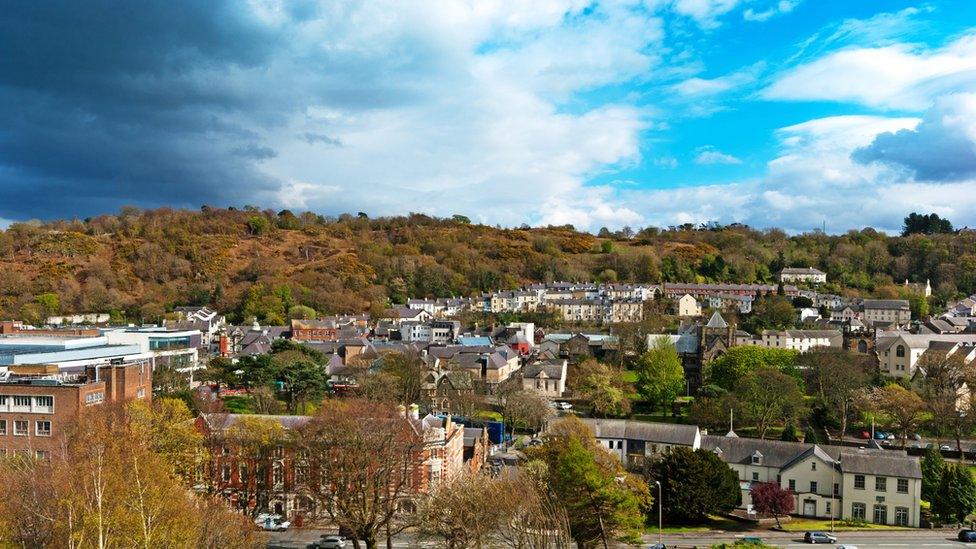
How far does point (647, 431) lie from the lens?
145 feet

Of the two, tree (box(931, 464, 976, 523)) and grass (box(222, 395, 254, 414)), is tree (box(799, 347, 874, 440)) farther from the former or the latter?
grass (box(222, 395, 254, 414))

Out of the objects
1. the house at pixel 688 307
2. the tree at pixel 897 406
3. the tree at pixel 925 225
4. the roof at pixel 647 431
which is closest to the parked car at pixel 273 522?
the roof at pixel 647 431

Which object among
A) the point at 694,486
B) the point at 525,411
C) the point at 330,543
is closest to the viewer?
the point at 330,543

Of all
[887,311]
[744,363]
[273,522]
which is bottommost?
[273,522]

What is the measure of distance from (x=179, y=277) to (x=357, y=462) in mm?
102807

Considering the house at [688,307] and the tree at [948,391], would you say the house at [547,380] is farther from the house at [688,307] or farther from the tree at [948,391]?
the house at [688,307]

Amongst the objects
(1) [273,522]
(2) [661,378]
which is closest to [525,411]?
(2) [661,378]

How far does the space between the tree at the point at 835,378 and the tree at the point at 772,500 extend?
17.5 metres

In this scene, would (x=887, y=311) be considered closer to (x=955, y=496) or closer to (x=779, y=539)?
(x=955, y=496)

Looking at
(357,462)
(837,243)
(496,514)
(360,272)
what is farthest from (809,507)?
(837,243)

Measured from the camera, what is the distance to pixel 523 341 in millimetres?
81188

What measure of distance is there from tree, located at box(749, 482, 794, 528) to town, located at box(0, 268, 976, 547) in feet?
0.50

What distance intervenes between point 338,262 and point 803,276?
79826 mm

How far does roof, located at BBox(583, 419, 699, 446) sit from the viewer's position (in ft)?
141
